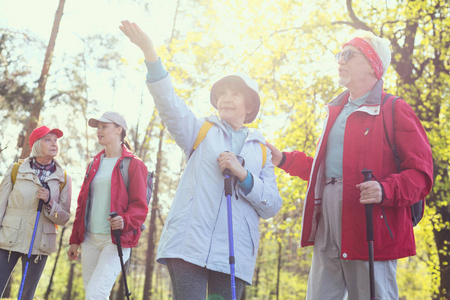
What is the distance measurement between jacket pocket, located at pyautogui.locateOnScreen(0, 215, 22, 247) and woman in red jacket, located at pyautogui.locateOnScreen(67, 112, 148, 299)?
0.78m

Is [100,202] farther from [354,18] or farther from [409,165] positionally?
[354,18]

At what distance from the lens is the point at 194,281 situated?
255cm

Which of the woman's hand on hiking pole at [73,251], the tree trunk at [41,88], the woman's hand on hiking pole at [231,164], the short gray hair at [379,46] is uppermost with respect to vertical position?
the tree trunk at [41,88]

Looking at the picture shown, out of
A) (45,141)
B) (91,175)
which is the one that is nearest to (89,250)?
(91,175)

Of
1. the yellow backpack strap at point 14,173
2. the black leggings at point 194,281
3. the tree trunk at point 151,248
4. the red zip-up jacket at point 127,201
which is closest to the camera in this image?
the black leggings at point 194,281

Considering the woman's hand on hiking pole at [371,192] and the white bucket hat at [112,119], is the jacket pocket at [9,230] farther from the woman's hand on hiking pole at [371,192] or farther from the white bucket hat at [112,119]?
the woman's hand on hiking pole at [371,192]

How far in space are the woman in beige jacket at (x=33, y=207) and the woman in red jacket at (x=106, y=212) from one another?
1.95ft

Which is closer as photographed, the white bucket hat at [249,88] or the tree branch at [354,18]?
the white bucket hat at [249,88]

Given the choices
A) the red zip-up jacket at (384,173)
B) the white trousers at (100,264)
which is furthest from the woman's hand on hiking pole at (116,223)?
the red zip-up jacket at (384,173)

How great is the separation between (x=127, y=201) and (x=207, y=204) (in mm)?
2020

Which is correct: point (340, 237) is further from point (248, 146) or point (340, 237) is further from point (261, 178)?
point (248, 146)

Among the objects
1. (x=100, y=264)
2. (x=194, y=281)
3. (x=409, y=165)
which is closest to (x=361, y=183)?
(x=409, y=165)

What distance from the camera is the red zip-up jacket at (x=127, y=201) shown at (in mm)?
4359

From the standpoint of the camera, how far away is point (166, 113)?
8.82ft
